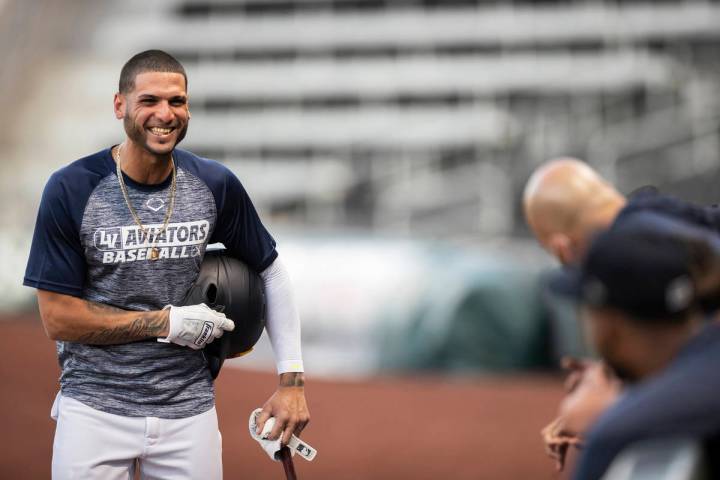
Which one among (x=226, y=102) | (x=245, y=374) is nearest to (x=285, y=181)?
(x=226, y=102)

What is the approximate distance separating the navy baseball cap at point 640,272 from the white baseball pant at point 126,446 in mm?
1806

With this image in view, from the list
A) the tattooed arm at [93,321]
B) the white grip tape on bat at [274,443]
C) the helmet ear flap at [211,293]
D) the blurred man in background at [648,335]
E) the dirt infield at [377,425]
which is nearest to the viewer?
the blurred man in background at [648,335]

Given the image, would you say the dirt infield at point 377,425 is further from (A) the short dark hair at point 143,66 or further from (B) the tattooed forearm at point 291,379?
(A) the short dark hair at point 143,66

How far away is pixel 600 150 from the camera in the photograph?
25484 mm

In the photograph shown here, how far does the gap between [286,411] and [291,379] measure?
13 cm

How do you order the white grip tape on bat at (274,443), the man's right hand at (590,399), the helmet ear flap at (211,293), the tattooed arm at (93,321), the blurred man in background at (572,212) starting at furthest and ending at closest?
the white grip tape on bat at (274,443)
the helmet ear flap at (211,293)
the tattooed arm at (93,321)
the blurred man in background at (572,212)
the man's right hand at (590,399)

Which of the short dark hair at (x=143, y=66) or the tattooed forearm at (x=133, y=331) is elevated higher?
the short dark hair at (x=143, y=66)

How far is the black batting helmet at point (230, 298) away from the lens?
11.9 feet

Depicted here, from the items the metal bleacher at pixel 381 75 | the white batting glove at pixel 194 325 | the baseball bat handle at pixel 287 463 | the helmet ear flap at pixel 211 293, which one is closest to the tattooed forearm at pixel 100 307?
the white batting glove at pixel 194 325

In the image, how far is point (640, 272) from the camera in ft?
6.64

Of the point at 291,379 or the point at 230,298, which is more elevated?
the point at 230,298

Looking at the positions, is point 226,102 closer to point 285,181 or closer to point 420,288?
point 285,181

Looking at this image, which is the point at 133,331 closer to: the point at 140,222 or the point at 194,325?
the point at 194,325

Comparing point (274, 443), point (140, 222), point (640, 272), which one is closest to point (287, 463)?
point (274, 443)
